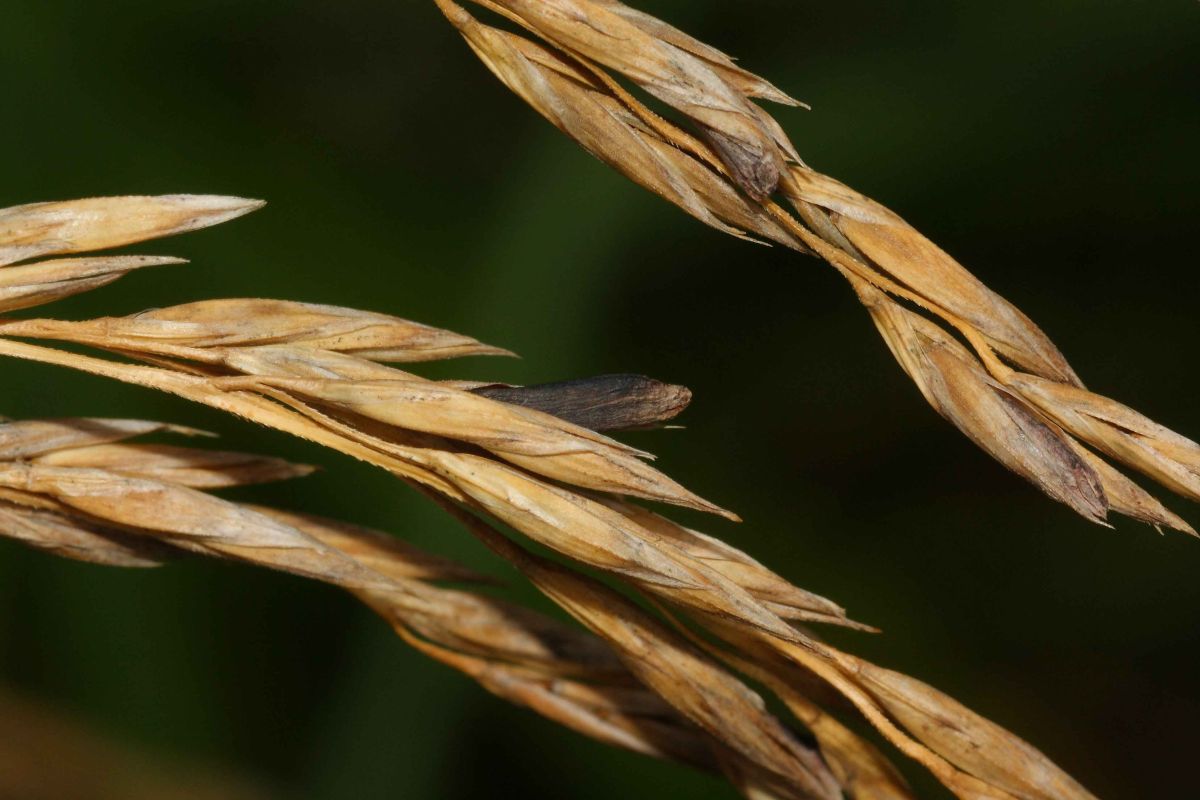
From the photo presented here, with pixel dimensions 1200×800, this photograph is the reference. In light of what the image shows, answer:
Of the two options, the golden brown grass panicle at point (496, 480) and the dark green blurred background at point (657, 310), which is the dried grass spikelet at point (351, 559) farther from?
the dark green blurred background at point (657, 310)

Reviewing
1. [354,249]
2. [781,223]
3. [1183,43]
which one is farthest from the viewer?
[354,249]

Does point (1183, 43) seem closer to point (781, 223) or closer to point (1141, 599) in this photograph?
point (1141, 599)

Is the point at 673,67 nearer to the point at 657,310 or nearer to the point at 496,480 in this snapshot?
the point at 496,480

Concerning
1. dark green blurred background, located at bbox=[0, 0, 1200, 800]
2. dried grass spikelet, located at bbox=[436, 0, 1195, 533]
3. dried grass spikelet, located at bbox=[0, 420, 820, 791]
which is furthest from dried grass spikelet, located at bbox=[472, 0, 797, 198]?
dark green blurred background, located at bbox=[0, 0, 1200, 800]

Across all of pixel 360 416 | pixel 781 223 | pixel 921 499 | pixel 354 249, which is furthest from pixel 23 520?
pixel 921 499

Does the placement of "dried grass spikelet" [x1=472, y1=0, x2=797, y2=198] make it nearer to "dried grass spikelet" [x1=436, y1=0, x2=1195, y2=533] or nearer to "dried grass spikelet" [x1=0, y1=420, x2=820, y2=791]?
"dried grass spikelet" [x1=436, y1=0, x2=1195, y2=533]

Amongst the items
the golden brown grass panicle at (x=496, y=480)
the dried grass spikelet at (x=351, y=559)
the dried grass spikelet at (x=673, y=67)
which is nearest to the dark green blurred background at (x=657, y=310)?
the dried grass spikelet at (x=351, y=559)
